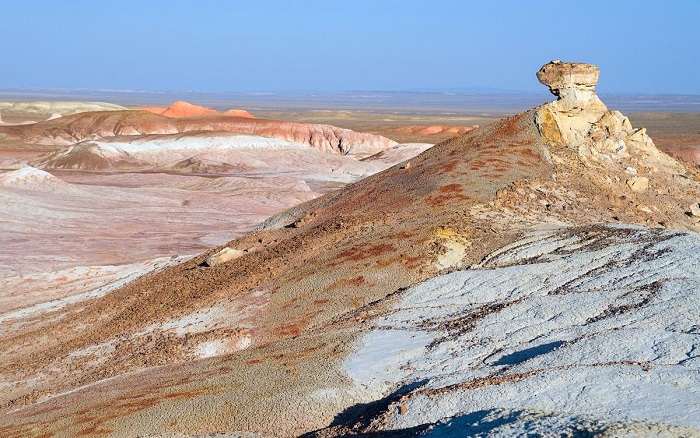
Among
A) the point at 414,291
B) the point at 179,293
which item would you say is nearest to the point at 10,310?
the point at 179,293

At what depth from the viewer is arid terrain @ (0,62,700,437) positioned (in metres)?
11.1

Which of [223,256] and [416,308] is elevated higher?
[416,308]

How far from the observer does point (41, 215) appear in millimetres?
38812

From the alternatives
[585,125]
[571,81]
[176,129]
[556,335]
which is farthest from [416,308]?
[176,129]

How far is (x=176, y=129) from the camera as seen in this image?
81.0 m

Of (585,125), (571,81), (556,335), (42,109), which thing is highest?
(571,81)

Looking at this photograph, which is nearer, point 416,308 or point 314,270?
point 416,308

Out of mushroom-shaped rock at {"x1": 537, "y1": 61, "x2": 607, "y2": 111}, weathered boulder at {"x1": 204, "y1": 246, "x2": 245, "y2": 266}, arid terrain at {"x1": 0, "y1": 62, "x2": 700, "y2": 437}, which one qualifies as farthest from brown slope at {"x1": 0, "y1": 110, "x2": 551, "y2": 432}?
mushroom-shaped rock at {"x1": 537, "y1": 61, "x2": 607, "y2": 111}

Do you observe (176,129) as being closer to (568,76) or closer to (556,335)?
(568,76)

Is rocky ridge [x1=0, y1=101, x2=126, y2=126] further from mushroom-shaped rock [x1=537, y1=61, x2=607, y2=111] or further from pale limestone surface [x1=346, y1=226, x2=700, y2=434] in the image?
pale limestone surface [x1=346, y1=226, x2=700, y2=434]

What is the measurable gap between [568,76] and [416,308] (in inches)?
451

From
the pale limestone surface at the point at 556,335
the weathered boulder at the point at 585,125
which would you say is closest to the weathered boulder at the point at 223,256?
the pale limestone surface at the point at 556,335

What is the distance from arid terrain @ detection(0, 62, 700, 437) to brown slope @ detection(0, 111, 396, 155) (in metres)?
42.7

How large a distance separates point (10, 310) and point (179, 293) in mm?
6399
